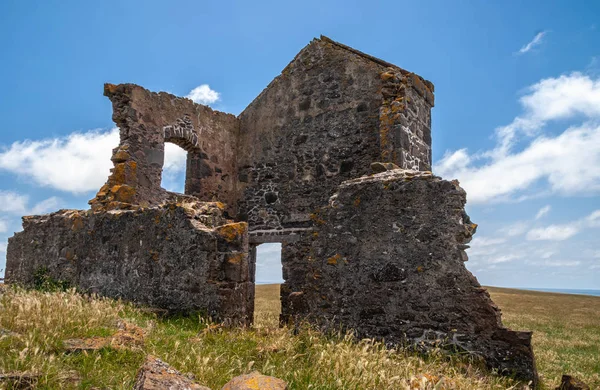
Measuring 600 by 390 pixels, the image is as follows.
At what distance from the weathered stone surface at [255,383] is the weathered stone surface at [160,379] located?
9.0 inches

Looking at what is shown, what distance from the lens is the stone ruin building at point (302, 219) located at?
20.6ft

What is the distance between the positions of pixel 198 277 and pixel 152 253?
4.14 ft

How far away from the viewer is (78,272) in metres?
9.88

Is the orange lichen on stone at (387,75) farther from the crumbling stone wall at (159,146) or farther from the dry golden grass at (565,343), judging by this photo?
the dry golden grass at (565,343)

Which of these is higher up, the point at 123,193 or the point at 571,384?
the point at 123,193

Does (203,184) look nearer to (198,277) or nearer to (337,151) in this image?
(337,151)

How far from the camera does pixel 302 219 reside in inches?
509

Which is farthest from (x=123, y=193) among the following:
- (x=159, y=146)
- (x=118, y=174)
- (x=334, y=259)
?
(x=334, y=259)

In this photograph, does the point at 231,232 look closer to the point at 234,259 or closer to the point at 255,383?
the point at 234,259

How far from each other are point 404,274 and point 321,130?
7.14m

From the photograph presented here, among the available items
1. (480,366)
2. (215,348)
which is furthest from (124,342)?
(480,366)

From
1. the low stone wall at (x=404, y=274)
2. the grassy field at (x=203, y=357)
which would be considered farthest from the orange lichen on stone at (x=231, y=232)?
the grassy field at (x=203, y=357)

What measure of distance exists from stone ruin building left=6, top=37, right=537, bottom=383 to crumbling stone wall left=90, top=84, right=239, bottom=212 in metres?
0.04

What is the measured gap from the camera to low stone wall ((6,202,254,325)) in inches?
289
